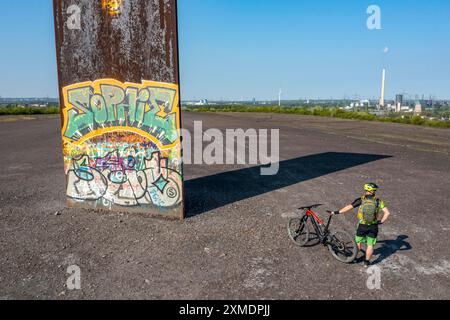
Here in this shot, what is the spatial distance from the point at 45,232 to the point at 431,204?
39.5 feet

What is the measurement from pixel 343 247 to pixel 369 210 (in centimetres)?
110

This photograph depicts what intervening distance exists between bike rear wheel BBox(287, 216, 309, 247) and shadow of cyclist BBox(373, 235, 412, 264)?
5.32 feet

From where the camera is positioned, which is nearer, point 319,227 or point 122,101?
point 319,227

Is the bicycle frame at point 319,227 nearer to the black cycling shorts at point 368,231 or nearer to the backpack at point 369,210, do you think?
the black cycling shorts at point 368,231

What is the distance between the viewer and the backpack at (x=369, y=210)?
6703 mm

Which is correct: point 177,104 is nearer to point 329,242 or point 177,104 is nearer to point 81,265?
point 81,265

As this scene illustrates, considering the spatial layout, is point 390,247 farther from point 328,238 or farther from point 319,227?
point 319,227

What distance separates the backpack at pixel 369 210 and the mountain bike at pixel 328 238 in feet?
1.97

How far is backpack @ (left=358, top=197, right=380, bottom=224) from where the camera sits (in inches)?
264

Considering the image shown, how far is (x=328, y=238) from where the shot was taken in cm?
773

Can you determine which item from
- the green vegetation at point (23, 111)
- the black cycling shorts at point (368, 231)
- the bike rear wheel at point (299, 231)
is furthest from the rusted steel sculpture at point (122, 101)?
the green vegetation at point (23, 111)
